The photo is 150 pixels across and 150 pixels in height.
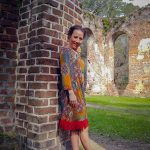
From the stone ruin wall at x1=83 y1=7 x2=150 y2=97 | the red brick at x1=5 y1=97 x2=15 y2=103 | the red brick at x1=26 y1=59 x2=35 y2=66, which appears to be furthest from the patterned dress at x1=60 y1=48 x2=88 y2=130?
the stone ruin wall at x1=83 y1=7 x2=150 y2=97

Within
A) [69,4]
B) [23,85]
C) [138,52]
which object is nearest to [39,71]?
[23,85]

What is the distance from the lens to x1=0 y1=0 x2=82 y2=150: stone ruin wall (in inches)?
103

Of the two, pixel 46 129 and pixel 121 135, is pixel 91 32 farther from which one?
pixel 46 129

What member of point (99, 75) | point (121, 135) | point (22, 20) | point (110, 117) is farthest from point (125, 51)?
point (22, 20)

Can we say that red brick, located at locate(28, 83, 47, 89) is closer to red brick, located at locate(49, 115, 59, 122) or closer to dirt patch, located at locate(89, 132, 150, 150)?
red brick, located at locate(49, 115, 59, 122)

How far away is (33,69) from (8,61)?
404mm

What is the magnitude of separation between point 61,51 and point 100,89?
586 inches

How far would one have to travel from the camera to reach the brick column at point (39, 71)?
2590mm

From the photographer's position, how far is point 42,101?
258 cm

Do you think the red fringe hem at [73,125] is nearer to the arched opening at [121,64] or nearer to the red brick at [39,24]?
the red brick at [39,24]

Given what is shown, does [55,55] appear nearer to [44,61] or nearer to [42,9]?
[44,61]

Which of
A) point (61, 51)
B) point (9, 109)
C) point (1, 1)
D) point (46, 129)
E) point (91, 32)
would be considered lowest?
point (46, 129)

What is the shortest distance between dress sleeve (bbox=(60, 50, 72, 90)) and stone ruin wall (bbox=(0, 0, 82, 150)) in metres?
0.13

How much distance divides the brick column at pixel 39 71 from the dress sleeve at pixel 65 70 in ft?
0.43
